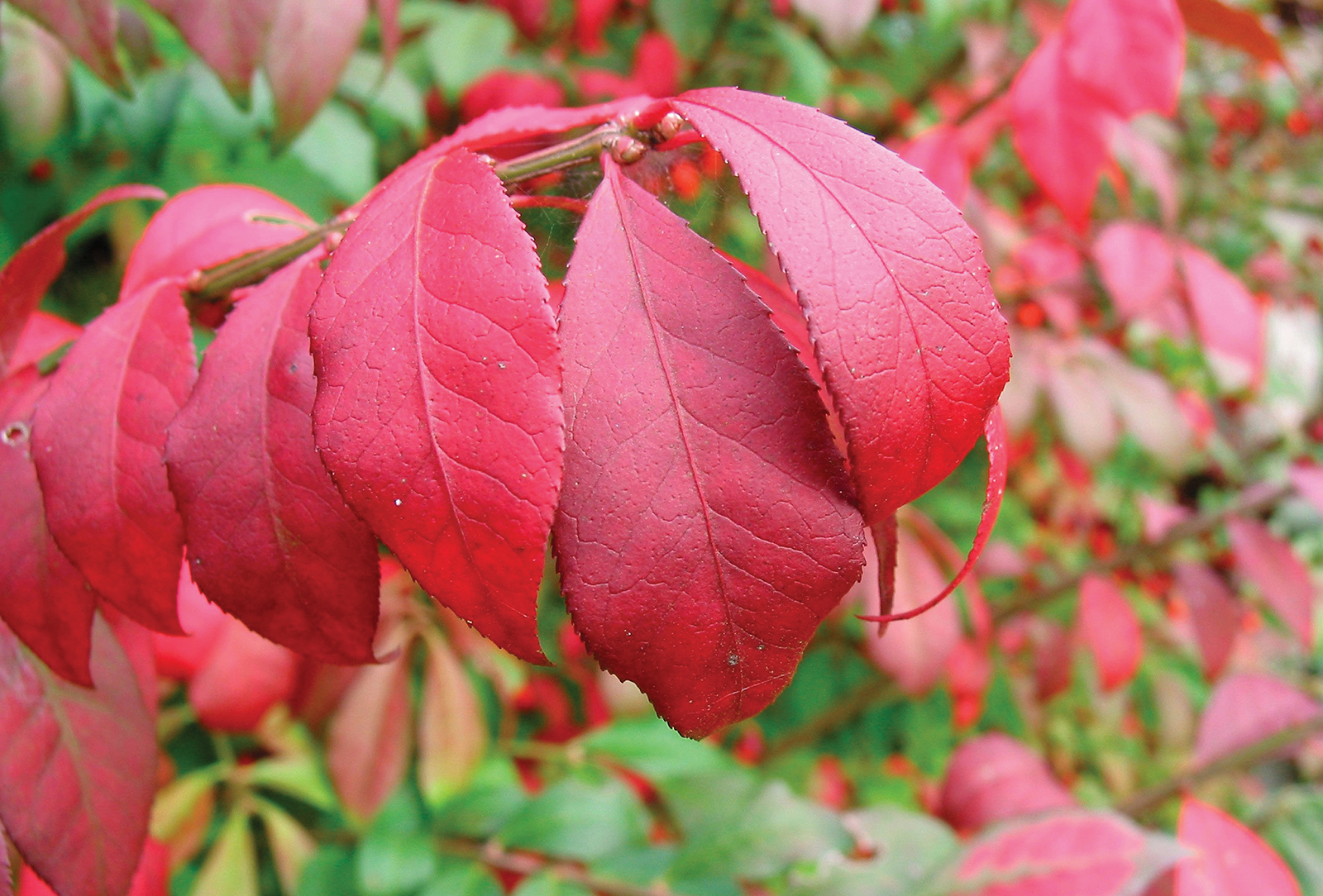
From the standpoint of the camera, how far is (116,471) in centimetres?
38

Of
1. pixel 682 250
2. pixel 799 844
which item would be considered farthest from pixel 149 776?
pixel 799 844

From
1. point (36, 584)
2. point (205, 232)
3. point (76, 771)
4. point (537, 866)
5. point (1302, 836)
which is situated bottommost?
point (537, 866)

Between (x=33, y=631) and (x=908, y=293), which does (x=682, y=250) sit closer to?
(x=908, y=293)

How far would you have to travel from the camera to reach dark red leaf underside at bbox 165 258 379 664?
A: 351 mm

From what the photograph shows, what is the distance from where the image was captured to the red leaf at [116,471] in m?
0.37

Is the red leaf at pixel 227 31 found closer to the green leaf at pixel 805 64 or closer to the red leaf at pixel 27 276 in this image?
the red leaf at pixel 27 276

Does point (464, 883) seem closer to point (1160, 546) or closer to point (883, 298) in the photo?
point (883, 298)

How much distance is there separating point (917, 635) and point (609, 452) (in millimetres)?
810

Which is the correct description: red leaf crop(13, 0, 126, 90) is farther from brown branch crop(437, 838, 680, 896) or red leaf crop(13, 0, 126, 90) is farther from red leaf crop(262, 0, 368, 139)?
brown branch crop(437, 838, 680, 896)

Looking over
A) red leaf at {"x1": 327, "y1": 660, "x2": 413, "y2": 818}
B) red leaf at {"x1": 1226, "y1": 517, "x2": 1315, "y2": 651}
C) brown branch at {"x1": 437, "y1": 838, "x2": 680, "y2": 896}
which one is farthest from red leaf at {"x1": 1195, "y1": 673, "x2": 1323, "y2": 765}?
red leaf at {"x1": 327, "y1": 660, "x2": 413, "y2": 818}

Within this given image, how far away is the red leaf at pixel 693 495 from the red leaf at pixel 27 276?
329mm

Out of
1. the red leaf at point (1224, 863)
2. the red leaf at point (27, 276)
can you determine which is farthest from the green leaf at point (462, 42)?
the red leaf at point (1224, 863)

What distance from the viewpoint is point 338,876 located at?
0.90 metres

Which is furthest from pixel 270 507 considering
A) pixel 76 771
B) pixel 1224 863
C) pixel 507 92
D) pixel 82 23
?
pixel 507 92
